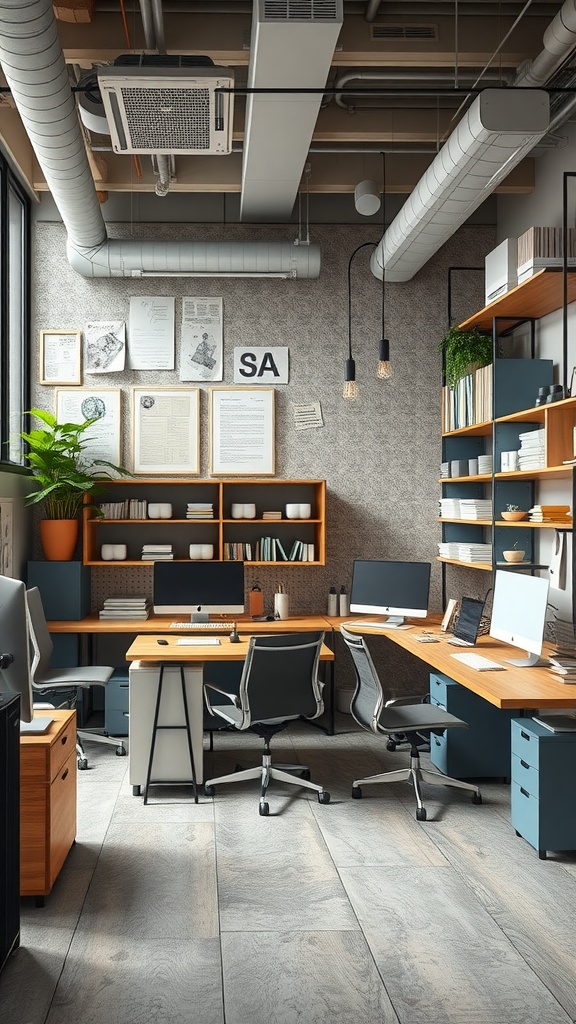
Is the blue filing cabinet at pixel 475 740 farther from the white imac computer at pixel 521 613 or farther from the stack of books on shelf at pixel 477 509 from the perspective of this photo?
the stack of books on shelf at pixel 477 509

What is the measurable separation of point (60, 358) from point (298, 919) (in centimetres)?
466

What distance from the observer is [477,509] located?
5.88m

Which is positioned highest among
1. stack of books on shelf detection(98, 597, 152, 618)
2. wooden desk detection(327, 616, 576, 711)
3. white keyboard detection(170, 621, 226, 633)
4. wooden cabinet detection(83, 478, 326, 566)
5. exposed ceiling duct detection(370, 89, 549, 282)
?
exposed ceiling duct detection(370, 89, 549, 282)

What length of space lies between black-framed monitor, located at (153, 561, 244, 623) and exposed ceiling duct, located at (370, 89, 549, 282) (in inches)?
94.6

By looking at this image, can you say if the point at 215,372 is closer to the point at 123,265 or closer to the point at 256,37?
the point at 123,265

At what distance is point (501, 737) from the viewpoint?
493 cm

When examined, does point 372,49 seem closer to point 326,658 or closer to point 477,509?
point 477,509

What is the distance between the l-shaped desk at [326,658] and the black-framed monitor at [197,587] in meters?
0.17

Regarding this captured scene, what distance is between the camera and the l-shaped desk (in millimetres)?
3740

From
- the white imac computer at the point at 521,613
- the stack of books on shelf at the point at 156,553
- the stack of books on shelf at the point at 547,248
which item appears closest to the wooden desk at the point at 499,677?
the white imac computer at the point at 521,613

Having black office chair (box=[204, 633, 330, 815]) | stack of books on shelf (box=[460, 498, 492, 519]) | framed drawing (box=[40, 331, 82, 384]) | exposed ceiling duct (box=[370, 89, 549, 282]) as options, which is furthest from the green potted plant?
exposed ceiling duct (box=[370, 89, 549, 282])

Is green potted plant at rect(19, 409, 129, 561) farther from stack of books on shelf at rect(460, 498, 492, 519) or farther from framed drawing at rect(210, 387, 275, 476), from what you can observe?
stack of books on shelf at rect(460, 498, 492, 519)

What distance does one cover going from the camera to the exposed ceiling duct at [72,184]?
350cm

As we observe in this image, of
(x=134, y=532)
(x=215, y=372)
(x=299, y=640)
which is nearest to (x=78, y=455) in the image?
(x=134, y=532)
